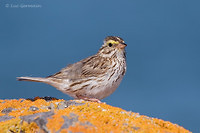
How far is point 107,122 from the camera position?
5684mm

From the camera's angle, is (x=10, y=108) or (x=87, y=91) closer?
(x=10, y=108)

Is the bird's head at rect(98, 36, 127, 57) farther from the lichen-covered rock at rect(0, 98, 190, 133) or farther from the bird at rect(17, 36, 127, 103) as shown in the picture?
the lichen-covered rock at rect(0, 98, 190, 133)

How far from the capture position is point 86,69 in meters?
9.07

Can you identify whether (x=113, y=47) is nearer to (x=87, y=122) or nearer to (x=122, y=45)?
(x=122, y=45)

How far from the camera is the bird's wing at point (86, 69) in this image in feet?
29.2

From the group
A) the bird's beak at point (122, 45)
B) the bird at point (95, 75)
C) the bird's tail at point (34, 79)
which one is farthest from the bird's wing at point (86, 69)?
the bird's beak at point (122, 45)

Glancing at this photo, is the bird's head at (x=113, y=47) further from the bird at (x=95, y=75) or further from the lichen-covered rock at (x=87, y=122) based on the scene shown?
the lichen-covered rock at (x=87, y=122)

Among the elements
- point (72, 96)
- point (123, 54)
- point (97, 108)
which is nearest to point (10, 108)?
point (72, 96)

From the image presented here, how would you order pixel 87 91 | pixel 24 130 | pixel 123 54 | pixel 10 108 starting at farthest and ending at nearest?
1. pixel 123 54
2. pixel 87 91
3. pixel 10 108
4. pixel 24 130

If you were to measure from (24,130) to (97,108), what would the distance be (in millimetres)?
1660

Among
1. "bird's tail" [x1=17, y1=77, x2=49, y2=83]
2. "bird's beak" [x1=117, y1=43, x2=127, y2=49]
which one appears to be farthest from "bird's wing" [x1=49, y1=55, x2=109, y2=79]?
"bird's beak" [x1=117, y1=43, x2=127, y2=49]

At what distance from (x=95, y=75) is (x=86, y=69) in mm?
436

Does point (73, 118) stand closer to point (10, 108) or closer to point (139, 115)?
point (139, 115)

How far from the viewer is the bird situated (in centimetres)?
870
